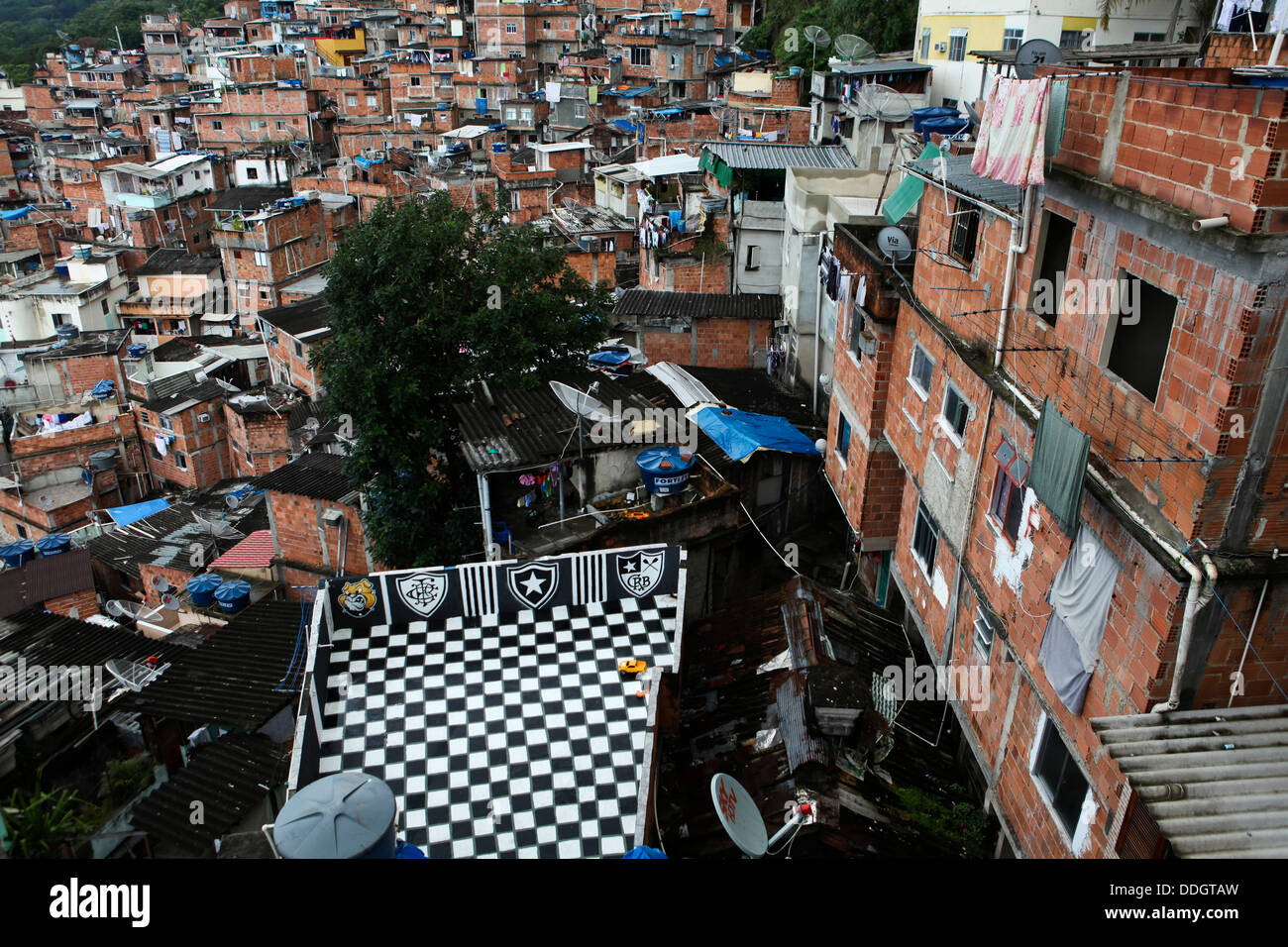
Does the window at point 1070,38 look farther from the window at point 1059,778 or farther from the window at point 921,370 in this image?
the window at point 1059,778

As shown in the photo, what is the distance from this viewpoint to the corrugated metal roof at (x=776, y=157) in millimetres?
25516

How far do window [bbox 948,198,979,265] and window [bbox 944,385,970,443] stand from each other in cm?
162

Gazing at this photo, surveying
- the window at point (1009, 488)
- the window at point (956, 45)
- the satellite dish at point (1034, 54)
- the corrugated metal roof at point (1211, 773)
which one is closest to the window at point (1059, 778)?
the corrugated metal roof at point (1211, 773)

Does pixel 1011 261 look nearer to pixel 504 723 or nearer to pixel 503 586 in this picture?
pixel 503 586

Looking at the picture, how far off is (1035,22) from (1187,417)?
25.2 m

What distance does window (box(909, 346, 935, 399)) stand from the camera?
1224cm

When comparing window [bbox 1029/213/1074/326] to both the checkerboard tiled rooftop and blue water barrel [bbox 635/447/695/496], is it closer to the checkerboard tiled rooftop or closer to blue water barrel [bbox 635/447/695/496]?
the checkerboard tiled rooftop

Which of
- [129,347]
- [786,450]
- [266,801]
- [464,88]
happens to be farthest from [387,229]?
[464,88]

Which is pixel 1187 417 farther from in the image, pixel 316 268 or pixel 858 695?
pixel 316 268

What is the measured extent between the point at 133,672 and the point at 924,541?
511 inches

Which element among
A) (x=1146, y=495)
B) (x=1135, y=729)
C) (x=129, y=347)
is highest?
(x=1146, y=495)

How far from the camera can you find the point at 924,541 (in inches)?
509

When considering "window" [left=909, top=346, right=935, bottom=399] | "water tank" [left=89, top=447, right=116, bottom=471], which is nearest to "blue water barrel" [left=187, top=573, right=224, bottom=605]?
"water tank" [left=89, top=447, right=116, bottom=471]

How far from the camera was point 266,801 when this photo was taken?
35.8ft
